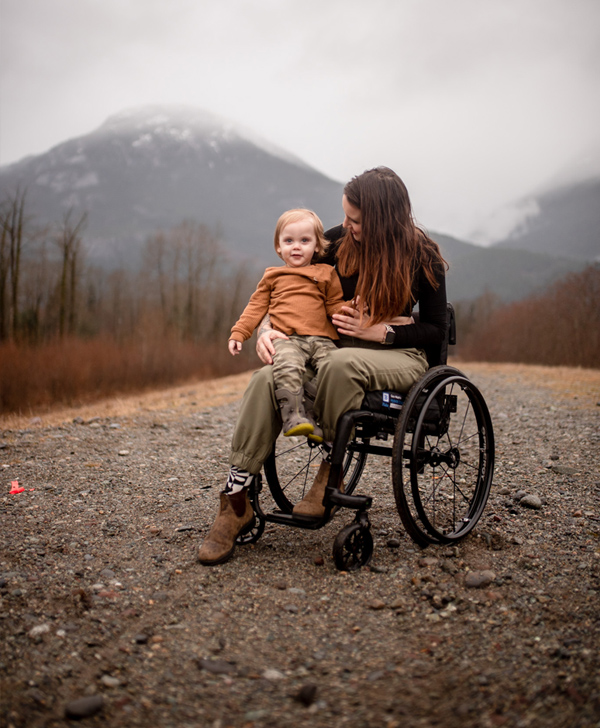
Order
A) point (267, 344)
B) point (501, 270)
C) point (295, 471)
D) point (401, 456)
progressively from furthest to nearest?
point (501, 270), point (295, 471), point (267, 344), point (401, 456)

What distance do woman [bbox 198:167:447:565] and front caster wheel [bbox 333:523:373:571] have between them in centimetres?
18

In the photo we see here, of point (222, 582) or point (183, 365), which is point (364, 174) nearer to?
point (222, 582)

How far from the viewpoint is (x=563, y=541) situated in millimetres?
2977

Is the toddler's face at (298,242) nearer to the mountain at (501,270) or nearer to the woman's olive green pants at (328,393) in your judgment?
the woman's olive green pants at (328,393)

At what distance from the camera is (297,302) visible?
299 cm

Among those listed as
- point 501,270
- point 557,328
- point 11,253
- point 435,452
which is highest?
point 501,270

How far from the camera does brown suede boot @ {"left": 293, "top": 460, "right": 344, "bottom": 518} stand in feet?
8.87

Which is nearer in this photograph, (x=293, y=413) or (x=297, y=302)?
(x=293, y=413)

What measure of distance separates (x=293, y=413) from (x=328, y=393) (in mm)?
192

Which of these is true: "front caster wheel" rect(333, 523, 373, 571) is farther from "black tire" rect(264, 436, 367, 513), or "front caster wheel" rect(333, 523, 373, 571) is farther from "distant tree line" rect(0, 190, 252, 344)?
"distant tree line" rect(0, 190, 252, 344)

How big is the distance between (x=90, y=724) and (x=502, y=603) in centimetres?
163

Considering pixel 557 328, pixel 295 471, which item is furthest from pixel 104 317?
pixel 295 471

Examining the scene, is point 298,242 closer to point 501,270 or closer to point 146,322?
point 146,322

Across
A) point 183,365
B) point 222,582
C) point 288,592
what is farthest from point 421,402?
point 183,365
